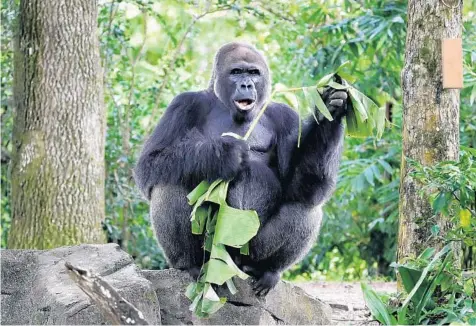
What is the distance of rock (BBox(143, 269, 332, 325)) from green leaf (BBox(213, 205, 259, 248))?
0.49 meters

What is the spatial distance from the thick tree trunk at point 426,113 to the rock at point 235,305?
2.54ft

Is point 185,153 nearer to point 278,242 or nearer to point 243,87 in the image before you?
point 243,87

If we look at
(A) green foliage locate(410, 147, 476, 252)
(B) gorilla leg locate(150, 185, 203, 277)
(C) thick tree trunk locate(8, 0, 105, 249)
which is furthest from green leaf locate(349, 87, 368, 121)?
(C) thick tree trunk locate(8, 0, 105, 249)

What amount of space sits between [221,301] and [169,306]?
1.52 ft

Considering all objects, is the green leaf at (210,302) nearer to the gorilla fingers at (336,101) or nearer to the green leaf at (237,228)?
the green leaf at (237,228)

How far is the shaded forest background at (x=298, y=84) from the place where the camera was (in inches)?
331

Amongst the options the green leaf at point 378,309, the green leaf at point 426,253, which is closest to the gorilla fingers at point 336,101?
the green leaf at point 426,253

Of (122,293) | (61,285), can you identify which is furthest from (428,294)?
(61,285)

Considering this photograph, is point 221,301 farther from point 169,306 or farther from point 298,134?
point 298,134

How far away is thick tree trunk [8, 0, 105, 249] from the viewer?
21.8ft

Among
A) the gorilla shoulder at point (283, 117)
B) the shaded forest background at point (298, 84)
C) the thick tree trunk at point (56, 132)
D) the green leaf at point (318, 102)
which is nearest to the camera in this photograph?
the green leaf at point (318, 102)

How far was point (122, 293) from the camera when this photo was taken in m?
4.26

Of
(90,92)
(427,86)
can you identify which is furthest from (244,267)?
(90,92)

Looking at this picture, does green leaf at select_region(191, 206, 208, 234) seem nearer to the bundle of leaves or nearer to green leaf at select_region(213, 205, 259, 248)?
the bundle of leaves
